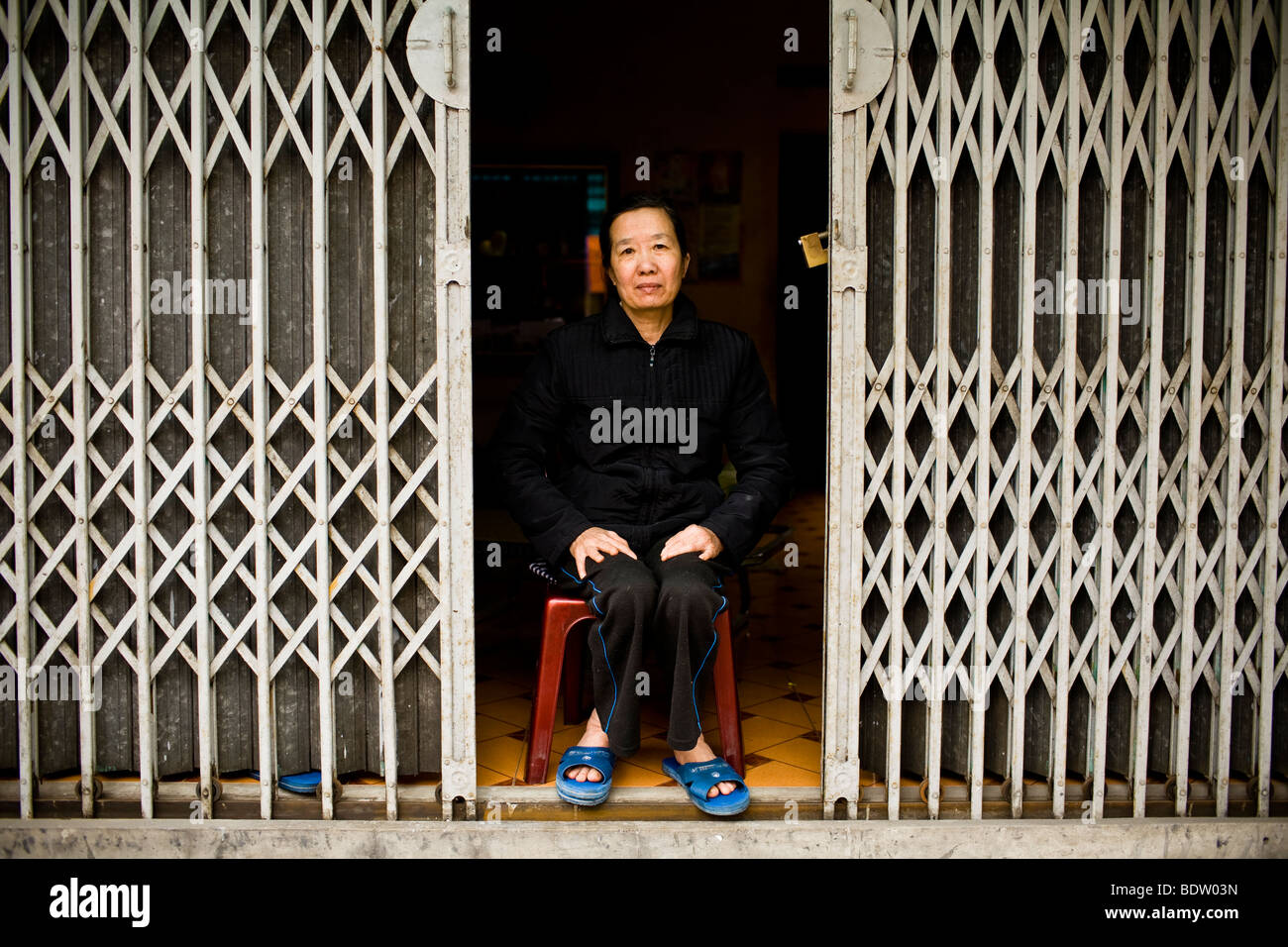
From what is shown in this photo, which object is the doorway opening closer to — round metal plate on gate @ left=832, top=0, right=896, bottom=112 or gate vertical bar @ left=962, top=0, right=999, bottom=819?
gate vertical bar @ left=962, top=0, right=999, bottom=819

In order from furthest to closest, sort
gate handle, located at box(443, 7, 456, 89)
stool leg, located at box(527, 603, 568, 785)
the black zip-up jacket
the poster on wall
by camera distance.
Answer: the poster on wall
the black zip-up jacket
stool leg, located at box(527, 603, 568, 785)
gate handle, located at box(443, 7, 456, 89)

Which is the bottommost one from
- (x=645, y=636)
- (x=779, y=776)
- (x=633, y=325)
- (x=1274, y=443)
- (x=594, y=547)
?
(x=779, y=776)

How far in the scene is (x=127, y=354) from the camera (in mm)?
2986

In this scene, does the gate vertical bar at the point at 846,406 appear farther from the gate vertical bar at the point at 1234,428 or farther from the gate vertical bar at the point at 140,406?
the gate vertical bar at the point at 140,406

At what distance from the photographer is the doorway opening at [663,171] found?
25.3 feet

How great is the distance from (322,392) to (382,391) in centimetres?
16

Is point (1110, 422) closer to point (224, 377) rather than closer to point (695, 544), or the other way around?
point (695, 544)

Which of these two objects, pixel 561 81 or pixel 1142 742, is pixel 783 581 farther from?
pixel 561 81

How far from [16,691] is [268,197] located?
5.02 ft

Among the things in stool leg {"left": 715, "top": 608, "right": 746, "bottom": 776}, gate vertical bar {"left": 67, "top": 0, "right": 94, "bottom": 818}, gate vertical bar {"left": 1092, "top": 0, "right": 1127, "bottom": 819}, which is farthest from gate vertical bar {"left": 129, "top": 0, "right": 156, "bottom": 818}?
gate vertical bar {"left": 1092, "top": 0, "right": 1127, "bottom": 819}

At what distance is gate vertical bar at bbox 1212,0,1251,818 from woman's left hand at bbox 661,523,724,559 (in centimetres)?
143

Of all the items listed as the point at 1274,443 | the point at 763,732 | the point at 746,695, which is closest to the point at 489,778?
the point at 763,732

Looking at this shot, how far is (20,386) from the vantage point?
2906 mm

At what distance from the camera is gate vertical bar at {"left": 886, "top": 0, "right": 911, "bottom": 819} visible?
2877mm
